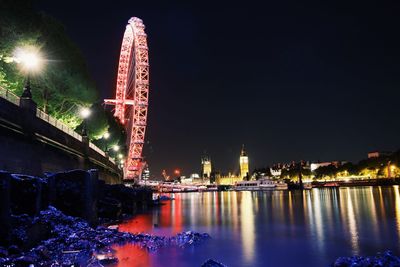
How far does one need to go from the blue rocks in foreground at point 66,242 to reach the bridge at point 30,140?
154 inches

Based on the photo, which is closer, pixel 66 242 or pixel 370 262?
pixel 370 262

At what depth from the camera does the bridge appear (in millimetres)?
19719

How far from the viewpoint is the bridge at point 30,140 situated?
64.7 ft

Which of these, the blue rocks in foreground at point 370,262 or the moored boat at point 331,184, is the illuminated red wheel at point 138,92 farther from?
the moored boat at point 331,184

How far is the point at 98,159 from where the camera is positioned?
1786 inches

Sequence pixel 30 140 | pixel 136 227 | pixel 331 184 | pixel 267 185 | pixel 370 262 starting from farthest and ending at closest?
pixel 331 184, pixel 267 185, pixel 136 227, pixel 30 140, pixel 370 262

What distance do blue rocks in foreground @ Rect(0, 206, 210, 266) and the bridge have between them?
391 cm

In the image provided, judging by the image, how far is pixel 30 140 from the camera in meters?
22.6

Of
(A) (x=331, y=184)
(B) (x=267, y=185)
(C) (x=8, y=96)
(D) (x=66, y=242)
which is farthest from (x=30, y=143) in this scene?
(A) (x=331, y=184)

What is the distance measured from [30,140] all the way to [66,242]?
9203 mm

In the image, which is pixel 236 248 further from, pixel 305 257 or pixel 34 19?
pixel 34 19

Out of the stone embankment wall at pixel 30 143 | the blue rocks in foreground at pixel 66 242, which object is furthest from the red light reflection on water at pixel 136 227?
the stone embankment wall at pixel 30 143

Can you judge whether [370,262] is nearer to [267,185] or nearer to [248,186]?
[267,185]

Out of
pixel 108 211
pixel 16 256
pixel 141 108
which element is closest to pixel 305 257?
pixel 16 256
